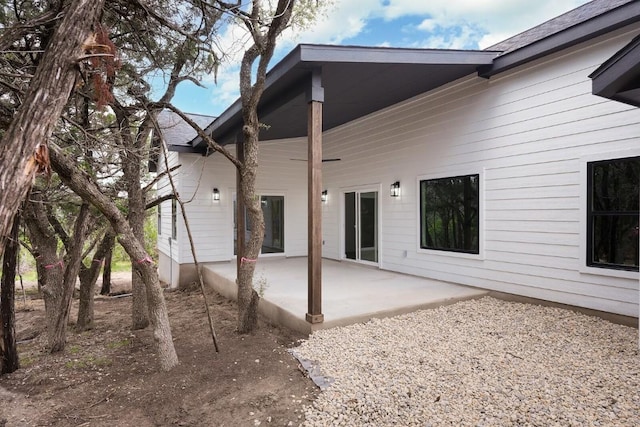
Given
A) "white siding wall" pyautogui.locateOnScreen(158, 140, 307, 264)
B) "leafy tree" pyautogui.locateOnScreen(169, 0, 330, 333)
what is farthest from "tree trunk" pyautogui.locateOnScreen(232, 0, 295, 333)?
"white siding wall" pyautogui.locateOnScreen(158, 140, 307, 264)

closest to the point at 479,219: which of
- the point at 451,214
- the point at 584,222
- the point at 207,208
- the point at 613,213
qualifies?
the point at 451,214

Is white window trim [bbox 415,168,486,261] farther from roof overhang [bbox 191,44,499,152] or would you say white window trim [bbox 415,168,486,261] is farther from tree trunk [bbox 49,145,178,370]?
tree trunk [bbox 49,145,178,370]

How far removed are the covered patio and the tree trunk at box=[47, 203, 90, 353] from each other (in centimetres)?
224

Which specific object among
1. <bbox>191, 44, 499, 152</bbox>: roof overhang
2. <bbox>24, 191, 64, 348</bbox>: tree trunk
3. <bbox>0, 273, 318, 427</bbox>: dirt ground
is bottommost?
<bbox>0, 273, 318, 427</bbox>: dirt ground

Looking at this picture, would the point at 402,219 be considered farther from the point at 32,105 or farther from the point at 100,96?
the point at 32,105

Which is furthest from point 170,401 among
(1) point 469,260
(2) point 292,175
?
(2) point 292,175

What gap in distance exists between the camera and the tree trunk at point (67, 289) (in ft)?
13.4

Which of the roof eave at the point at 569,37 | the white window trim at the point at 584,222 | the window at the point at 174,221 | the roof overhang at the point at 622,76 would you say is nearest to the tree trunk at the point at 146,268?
the roof overhang at the point at 622,76

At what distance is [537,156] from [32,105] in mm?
5130

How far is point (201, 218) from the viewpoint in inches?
338

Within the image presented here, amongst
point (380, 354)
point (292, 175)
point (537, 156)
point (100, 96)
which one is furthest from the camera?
point (292, 175)

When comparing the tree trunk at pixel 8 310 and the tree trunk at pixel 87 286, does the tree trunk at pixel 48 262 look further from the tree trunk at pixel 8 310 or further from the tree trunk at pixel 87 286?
the tree trunk at pixel 87 286

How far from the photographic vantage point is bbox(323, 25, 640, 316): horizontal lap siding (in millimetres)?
4121

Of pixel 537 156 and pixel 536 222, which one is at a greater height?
pixel 537 156
